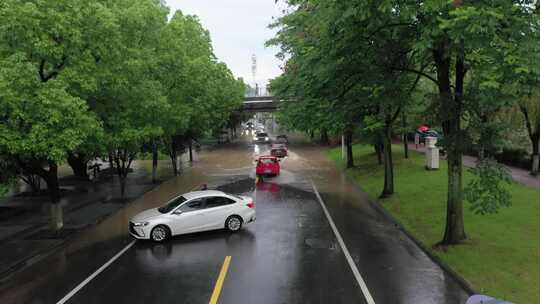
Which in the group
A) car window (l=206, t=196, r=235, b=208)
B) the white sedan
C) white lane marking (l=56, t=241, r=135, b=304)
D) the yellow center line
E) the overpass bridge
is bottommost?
white lane marking (l=56, t=241, r=135, b=304)

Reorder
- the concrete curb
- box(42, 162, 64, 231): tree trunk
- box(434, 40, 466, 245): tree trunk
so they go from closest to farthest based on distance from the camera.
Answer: the concrete curb
box(434, 40, 466, 245): tree trunk
box(42, 162, 64, 231): tree trunk

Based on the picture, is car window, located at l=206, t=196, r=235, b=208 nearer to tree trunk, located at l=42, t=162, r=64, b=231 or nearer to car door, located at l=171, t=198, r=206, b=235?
car door, located at l=171, t=198, r=206, b=235

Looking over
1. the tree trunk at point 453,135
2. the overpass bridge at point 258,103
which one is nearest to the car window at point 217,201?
the tree trunk at point 453,135

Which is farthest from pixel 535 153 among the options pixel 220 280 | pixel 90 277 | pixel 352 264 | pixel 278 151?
pixel 278 151

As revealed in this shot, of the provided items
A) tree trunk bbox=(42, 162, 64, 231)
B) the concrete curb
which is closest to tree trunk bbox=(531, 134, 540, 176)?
the concrete curb

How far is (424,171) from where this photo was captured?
83.0 ft

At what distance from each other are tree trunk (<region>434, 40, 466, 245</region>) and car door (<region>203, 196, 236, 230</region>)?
7.25 meters

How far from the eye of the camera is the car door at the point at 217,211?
14969 millimetres

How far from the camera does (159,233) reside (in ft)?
47.1

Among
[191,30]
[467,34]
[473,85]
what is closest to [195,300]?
[467,34]

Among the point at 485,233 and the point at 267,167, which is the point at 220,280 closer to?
the point at 485,233

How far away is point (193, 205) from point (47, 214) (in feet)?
30.0

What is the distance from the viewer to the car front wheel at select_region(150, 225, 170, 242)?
14.3m

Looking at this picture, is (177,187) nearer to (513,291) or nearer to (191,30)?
(191,30)
